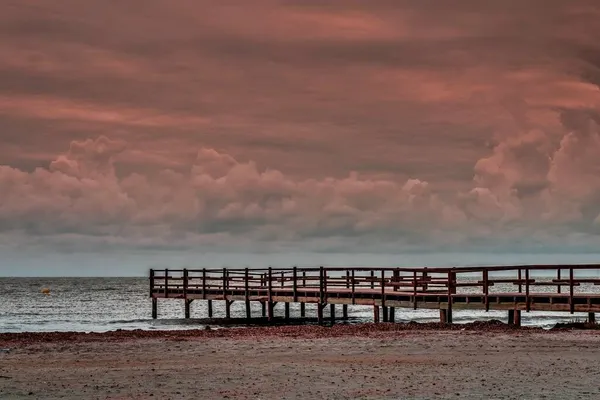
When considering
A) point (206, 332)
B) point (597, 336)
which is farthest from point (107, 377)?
point (597, 336)

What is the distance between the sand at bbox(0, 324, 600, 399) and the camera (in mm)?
17016

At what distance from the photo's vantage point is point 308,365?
21.0 metres

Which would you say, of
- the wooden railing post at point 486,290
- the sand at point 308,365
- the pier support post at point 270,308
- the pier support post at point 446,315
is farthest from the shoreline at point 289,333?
the pier support post at point 270,308

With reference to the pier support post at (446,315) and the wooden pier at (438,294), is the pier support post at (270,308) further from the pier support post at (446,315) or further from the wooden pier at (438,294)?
the pier support post at (446,315)

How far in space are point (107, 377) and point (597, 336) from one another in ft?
49.0

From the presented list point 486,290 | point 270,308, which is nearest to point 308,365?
point 486,290

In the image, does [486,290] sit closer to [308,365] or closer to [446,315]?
[446,315]

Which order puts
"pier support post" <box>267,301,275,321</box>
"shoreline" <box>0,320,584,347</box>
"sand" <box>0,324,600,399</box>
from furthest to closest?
"pier support post" <box>267,301,275,321</box> < "shoreline" <box>0,320,584,347</box> < "sand" <box>0,324,600,399</box>

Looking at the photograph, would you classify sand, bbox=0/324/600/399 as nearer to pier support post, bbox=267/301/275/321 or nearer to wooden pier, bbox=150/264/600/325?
wooden pier, bbox=150/264/600/325

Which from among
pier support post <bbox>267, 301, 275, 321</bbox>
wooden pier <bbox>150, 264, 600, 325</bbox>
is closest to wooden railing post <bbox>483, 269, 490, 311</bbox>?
wooden pier <bbox>150, 264, 600, 325</bbox>

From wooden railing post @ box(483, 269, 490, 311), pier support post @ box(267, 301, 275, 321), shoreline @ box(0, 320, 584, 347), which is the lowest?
pier support post @ box(267, 301, 275, 321)

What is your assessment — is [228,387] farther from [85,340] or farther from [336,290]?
[336,290]

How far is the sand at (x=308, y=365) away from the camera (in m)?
17.0

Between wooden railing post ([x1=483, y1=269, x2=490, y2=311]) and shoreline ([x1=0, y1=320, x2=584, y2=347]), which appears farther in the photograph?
wooden railing post ([x1=483, y1=269, x2=490, y2=311])
